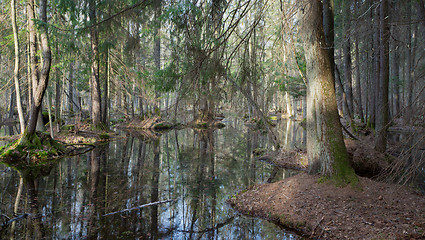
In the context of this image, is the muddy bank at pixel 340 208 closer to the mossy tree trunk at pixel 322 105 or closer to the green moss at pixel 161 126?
the mossy tree trunk at pixel 322 105

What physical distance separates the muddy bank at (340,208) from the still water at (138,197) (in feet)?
1.18

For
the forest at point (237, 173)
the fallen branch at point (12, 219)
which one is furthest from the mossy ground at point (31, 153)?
the fallen branch at point (12, 219)

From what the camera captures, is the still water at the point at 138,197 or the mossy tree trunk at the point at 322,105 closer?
the still water at the point at 138,197

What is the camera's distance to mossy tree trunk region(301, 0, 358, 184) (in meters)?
5.45

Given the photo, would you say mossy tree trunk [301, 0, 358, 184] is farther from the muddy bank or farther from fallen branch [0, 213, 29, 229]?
fallen branch [0, 213, 29, 229]

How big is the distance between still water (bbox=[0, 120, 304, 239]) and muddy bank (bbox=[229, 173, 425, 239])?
14.1 inches

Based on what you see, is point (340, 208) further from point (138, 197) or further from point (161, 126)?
point (161, 126)

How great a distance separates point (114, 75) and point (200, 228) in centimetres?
1593

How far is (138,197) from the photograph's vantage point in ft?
20.2

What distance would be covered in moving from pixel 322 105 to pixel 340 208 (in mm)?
2139

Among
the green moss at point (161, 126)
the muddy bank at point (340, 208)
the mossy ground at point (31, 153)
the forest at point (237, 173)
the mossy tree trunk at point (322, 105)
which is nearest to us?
the muddy bank at point (340, 208)

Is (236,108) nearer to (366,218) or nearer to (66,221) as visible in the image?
(366,218)

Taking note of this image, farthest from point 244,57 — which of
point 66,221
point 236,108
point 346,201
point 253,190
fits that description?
point 66,221

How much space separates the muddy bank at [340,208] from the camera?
4078 millimetres
